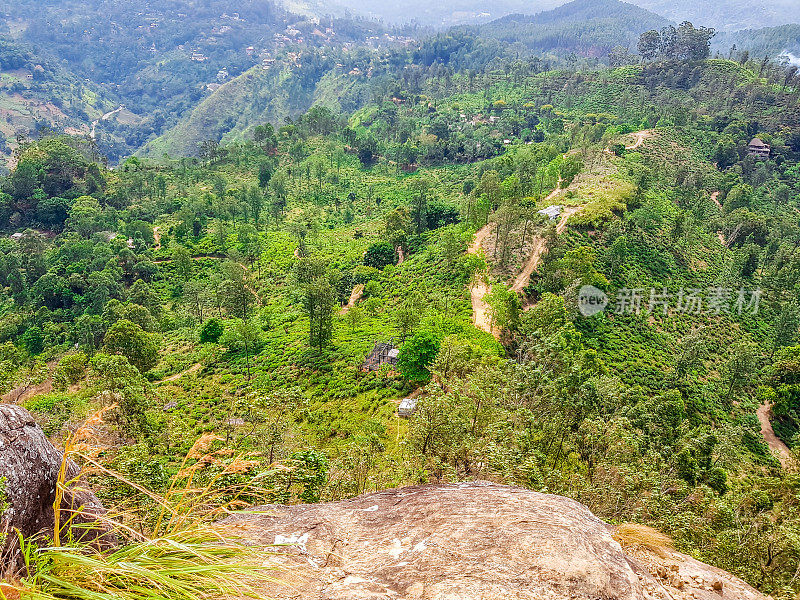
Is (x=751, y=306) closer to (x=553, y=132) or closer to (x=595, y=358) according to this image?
(x=595, y=358)

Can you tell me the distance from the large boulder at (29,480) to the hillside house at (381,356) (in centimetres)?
2977

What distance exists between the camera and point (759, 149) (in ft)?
252

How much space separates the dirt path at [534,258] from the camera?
4291 cm

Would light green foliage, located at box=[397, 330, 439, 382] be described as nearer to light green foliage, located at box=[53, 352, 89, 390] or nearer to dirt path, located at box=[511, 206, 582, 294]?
dirt path, located at box=[511, 206, 582, 294]

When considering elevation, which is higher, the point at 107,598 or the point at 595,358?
the point at 107,598

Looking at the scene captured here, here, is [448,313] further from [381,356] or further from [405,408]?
[405,408]

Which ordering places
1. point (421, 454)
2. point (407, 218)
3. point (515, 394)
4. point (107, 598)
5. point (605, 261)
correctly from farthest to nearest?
point (407, 218) → point (605, 261) → point (515, 394) → point (421, 454) → point (107, 598)

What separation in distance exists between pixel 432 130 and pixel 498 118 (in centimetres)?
1912

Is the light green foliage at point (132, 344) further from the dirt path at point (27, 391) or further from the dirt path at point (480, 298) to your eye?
the dirt path at point (480, 298)

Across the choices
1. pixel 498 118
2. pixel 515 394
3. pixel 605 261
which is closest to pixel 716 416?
pixel 605 261

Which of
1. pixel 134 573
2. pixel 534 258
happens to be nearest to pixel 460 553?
pixel 134 573

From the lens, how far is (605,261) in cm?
4488

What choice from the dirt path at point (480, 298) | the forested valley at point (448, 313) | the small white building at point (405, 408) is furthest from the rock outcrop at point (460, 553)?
the dirt path at point (480, 298)

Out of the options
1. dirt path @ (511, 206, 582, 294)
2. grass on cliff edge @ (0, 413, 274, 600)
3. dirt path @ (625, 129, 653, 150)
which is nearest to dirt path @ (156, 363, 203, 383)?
dirt path @ (511, 206, 582, 294)
